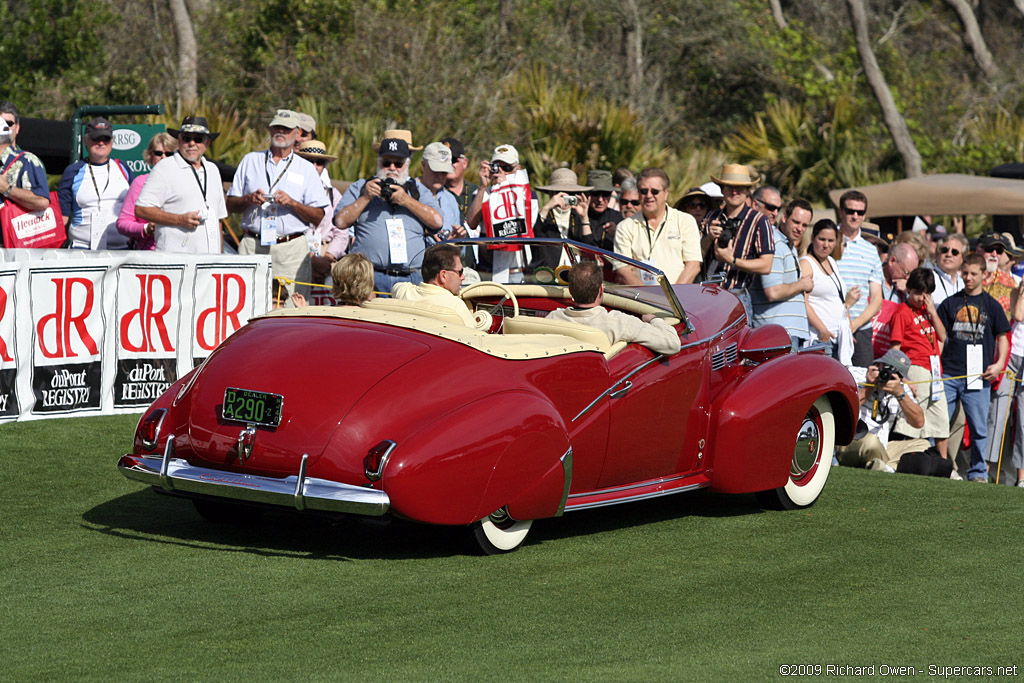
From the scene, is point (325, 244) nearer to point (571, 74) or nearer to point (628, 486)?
point (628, 486)

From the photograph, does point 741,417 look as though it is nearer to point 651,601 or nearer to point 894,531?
point 894,531

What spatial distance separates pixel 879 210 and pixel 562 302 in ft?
35.0

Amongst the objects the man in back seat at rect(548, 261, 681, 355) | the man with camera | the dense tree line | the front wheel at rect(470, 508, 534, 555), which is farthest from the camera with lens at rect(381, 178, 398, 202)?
the dense tree line

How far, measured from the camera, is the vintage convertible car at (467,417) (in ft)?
18.6

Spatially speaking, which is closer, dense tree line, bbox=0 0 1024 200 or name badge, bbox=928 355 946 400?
name badge, bbox=928 355 946 400

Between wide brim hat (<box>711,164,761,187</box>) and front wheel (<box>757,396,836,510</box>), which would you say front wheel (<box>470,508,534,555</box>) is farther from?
wide brim hat (<box>711,164,761,187</box>)

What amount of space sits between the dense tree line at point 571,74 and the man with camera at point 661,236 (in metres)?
7.22

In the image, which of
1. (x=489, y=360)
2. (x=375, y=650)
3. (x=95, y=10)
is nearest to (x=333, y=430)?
(x=489, y=360)

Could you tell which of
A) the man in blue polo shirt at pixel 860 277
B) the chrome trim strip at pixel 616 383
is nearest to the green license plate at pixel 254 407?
the chrome trim strip at pixel 616 383

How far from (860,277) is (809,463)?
3.86 metres

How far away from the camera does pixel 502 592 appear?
217 inches

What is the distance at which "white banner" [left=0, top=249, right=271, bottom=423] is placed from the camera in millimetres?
9180

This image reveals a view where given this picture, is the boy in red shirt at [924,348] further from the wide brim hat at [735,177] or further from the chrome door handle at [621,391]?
the chrome door handle at [621,391]

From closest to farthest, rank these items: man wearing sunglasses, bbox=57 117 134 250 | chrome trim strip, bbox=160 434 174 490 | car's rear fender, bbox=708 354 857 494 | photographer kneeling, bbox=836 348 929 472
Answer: chrome trim strip, bbox=160 434 174 490
car's rear fender, bbox=708 354 857 494
photographer kneeling, bbox=836 348 929 472
man wearing sunglasses, bbox=57 117 134 250
